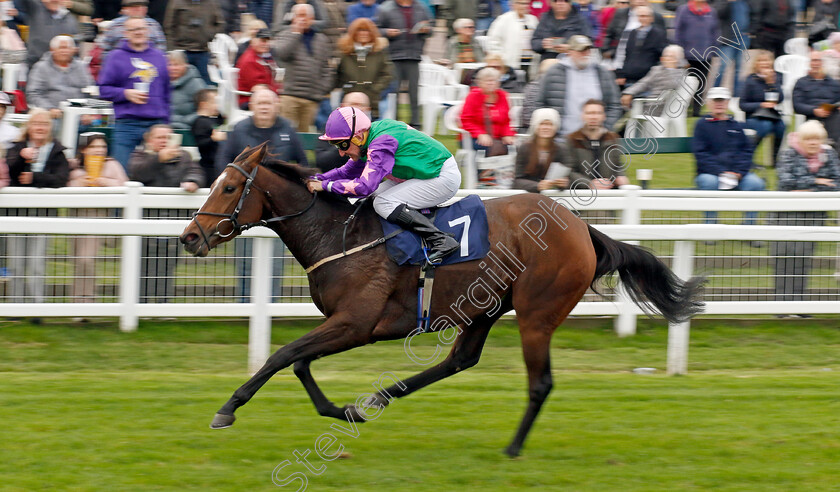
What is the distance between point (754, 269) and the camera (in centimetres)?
742

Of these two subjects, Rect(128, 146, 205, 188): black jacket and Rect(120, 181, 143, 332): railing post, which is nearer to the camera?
Rect(120, 181, 143, 332): railing post

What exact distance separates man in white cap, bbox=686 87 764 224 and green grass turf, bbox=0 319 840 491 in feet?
4.81

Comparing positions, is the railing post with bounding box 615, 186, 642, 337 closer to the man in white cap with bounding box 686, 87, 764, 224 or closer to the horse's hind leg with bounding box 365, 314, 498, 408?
the man in white cap with bounding box 686, 87, 764, 224

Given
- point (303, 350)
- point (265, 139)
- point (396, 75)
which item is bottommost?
point (303, 350)

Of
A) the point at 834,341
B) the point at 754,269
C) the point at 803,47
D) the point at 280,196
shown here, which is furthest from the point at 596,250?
the point at 803,47

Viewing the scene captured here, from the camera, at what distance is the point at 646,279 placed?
18.9ft

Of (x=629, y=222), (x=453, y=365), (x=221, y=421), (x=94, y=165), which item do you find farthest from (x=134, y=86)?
(x=221, y=421)

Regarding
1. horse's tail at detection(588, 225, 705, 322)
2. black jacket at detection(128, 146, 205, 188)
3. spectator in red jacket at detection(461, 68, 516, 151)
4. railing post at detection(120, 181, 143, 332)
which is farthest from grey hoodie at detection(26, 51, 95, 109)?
horse's tail at detection(588, 225, 705, 322)

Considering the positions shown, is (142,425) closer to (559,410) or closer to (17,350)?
(17,350)

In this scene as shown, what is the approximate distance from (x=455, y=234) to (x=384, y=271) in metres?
0.42

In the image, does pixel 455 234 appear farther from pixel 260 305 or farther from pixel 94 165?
pixel 94 165

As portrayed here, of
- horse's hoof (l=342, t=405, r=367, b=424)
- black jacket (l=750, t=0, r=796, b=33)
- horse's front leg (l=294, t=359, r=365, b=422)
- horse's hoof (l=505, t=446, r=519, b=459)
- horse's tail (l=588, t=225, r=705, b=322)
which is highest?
black jacket (l=750, t=0, r=796, b=33)

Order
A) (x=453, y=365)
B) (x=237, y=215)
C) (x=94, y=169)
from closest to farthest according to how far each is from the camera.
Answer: (x=237, y=215), (x=453, y=365), (x=94, y=169)

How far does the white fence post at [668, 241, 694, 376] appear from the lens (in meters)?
6.84
